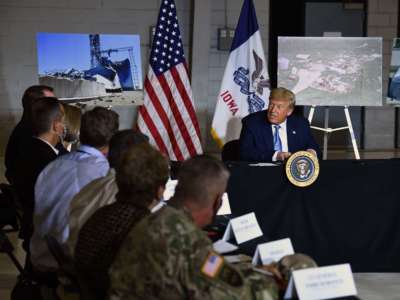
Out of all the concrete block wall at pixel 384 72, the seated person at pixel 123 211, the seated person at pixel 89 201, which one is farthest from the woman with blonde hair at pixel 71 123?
the concrete block wall at pixel 384 72

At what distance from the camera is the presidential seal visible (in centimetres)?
504

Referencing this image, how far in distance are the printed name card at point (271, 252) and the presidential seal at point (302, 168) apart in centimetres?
254

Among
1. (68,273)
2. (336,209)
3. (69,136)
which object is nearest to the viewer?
(68,273)

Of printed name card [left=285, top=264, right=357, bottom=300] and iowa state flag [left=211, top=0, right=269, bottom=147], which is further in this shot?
iowa state flag [left=211, top=0, right=269, bottom=147]

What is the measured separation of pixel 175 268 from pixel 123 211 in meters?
0.47

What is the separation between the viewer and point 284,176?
16.7 feet

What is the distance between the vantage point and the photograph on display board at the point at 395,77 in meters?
10.0

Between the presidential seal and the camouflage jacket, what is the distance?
2.92 metres

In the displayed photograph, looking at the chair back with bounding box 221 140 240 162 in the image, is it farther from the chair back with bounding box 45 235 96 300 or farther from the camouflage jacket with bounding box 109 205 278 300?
the camouflage jacket with bounding box 109 205 278 300

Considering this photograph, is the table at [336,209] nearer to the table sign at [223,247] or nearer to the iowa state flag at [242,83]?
the table sign at [223,247]

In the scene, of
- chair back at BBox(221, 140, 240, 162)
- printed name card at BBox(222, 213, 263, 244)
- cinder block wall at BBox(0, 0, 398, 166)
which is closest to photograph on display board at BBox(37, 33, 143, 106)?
cinder block wall at BBox(0, 0, 398, 166)

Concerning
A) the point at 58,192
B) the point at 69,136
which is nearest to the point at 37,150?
the point at 58,192

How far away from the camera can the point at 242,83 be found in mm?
7973

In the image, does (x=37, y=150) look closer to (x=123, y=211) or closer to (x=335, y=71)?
(x=123, y=211)
